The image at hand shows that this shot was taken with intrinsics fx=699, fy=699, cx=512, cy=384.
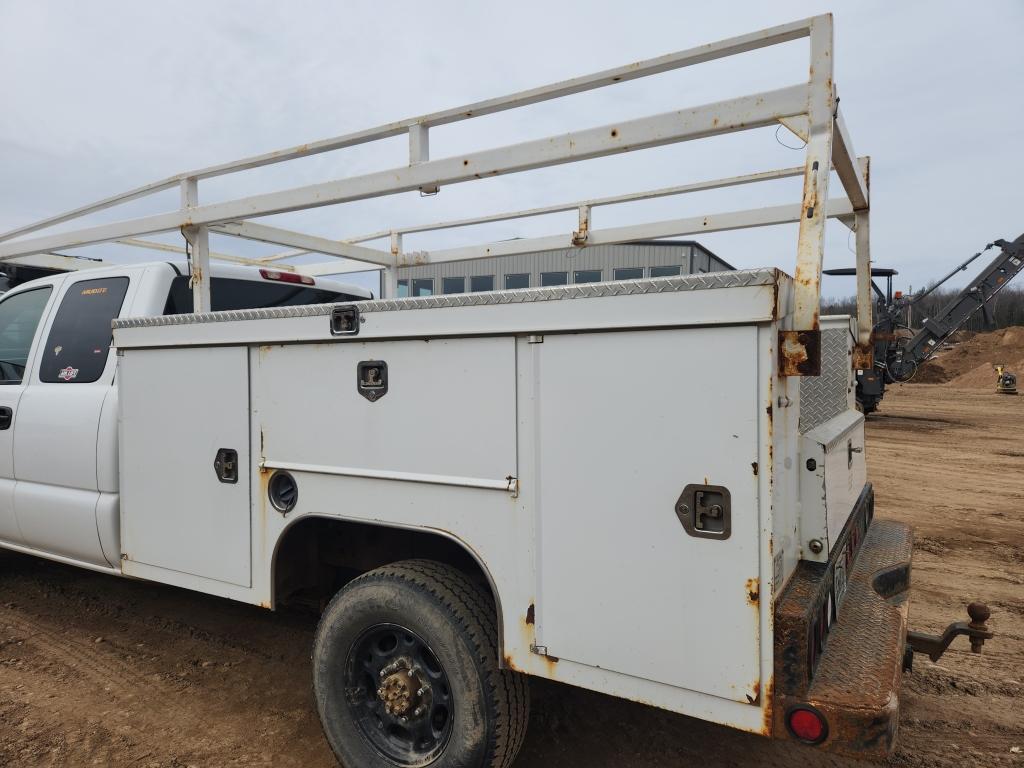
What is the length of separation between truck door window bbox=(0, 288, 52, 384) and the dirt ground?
154 cm

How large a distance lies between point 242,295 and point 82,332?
0.85 meters

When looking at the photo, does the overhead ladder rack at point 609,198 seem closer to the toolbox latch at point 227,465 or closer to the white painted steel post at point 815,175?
the white painted steel post at point 815,175

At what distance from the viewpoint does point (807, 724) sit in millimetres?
1864

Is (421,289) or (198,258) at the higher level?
(421,289)

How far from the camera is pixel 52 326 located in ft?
13.0

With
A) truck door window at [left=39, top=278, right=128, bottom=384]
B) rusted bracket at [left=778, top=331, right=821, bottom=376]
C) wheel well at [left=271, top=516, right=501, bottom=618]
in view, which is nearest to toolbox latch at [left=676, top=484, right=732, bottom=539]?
rusted bracket at [left=778, top=331, right=821, bottom=376]

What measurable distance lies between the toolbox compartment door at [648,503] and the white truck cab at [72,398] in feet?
7.85

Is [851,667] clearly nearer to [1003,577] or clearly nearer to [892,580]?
[892,580]

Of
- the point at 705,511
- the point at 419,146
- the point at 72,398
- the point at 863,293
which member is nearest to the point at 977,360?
the point at 863,293

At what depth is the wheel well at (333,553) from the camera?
273cm

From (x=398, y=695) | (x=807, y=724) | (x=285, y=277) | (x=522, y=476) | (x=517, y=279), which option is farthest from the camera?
(x=517, y=279)

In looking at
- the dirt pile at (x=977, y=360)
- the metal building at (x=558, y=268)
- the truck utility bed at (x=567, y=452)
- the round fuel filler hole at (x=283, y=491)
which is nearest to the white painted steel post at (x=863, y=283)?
the truck utility bed at (x=567, y=452)

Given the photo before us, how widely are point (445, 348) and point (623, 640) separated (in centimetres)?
109

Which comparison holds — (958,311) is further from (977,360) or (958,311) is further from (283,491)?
(283,491)
